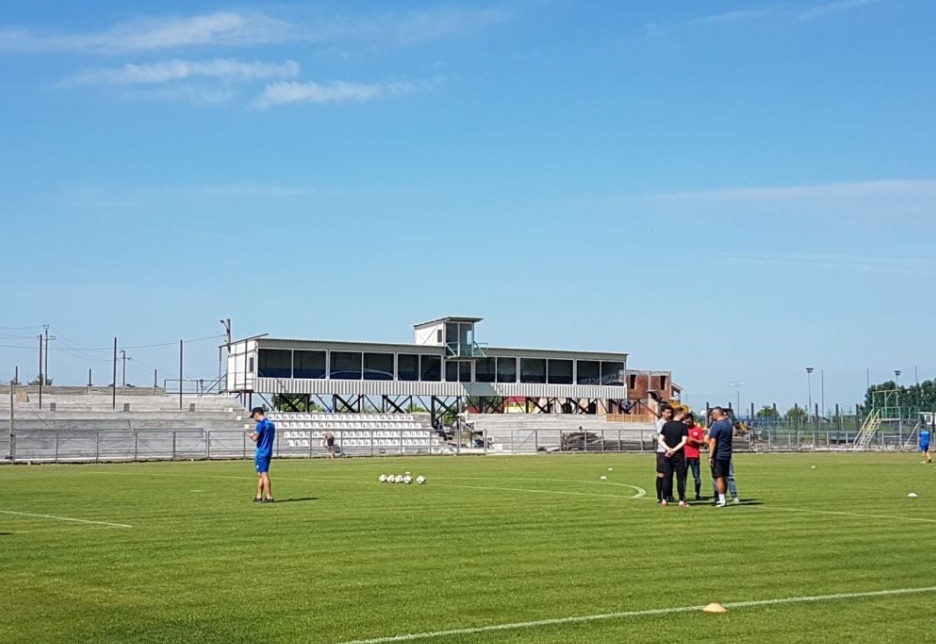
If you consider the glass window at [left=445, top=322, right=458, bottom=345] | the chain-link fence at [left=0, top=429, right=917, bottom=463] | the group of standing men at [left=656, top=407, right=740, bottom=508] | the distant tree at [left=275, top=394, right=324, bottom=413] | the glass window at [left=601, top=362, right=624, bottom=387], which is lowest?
the chain-link fence at [left=0, top=429, right=917, bottom=463]

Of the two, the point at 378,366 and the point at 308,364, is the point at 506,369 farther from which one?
the point at 308,364

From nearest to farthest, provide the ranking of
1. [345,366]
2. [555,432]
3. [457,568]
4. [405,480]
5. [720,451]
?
[457,568] < [720,451] < [405,480] < [555,432] < [345,366]

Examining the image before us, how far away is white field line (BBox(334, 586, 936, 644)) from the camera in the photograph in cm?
992

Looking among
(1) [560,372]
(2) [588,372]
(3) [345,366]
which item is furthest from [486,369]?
(3) [345,366]

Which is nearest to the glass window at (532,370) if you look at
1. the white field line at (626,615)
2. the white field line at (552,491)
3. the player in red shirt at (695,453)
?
the white field line at (552,491)

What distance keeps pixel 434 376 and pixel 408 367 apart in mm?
2115

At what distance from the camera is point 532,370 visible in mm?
91125

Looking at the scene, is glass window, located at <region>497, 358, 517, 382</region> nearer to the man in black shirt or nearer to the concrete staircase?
the concrete staircase

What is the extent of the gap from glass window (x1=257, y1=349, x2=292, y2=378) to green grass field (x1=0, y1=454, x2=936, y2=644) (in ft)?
182

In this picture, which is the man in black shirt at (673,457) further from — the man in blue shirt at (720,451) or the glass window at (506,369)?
the glass window at (506,369)

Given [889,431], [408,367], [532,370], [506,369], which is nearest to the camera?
[408,367]

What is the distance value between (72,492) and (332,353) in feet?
181

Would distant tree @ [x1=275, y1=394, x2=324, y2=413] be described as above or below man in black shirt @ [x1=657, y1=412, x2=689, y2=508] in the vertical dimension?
above

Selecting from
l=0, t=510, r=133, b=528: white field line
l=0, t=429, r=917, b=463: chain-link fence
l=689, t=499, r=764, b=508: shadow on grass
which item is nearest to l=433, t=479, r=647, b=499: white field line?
l=689, t=499, r=764, b=508: shadow on grass
